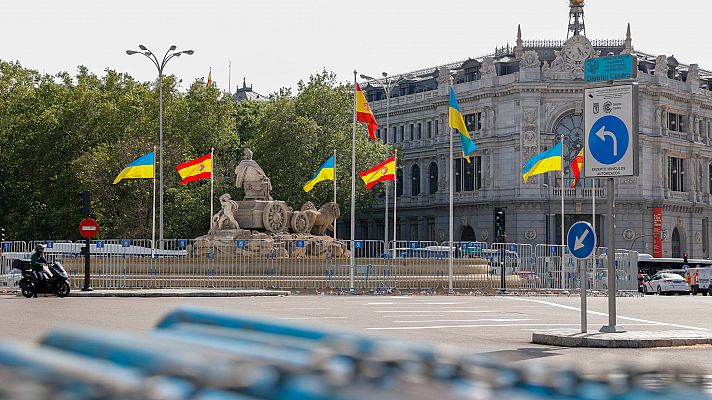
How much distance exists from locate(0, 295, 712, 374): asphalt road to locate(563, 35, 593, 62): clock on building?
4818 cm

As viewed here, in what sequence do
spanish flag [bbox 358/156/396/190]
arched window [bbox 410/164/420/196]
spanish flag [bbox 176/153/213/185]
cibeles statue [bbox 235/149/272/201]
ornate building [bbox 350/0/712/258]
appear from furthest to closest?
arched window [bbox 410/164/420/196]
ornate building [bbox 350/0/712/258]
spanish flag [bbox 358/156/396/190]
spanish flag [bbox 176/153/213/185]
cibeles statue [bbox 235/149/272/201]

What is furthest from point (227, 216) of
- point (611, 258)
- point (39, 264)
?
point (611, 258)

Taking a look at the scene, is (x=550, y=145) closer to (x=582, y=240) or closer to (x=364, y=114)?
(x=364, y=114)

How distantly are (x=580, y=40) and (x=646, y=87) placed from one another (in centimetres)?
640

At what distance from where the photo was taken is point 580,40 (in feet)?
267

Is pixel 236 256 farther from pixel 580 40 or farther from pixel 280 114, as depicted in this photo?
pixel 580 40

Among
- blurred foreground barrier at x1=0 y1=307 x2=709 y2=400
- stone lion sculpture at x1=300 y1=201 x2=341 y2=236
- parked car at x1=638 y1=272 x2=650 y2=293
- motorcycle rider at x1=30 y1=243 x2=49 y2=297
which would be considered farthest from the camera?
parked car at x1=638 y1=272 x2=650 y2=293

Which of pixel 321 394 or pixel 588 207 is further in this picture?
pixel 588 207

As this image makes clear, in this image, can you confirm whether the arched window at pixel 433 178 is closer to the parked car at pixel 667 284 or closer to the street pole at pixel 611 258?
the parked car at pixel 667 284

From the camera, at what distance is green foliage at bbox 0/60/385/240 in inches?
2534

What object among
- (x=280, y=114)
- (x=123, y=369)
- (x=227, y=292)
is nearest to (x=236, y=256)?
(x=227, y=292)

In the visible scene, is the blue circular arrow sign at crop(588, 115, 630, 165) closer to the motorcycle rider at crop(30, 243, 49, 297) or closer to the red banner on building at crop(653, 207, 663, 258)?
the motorcycle rider at crop(30, 243, 49, 297)

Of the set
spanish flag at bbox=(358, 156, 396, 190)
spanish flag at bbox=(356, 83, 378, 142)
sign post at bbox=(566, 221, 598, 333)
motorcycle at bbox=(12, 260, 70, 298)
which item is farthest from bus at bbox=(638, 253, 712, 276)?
sign post at bbox=(566, 221, 598, 333)

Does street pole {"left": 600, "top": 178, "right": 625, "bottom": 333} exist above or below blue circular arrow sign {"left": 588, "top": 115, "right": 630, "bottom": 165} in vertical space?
below
